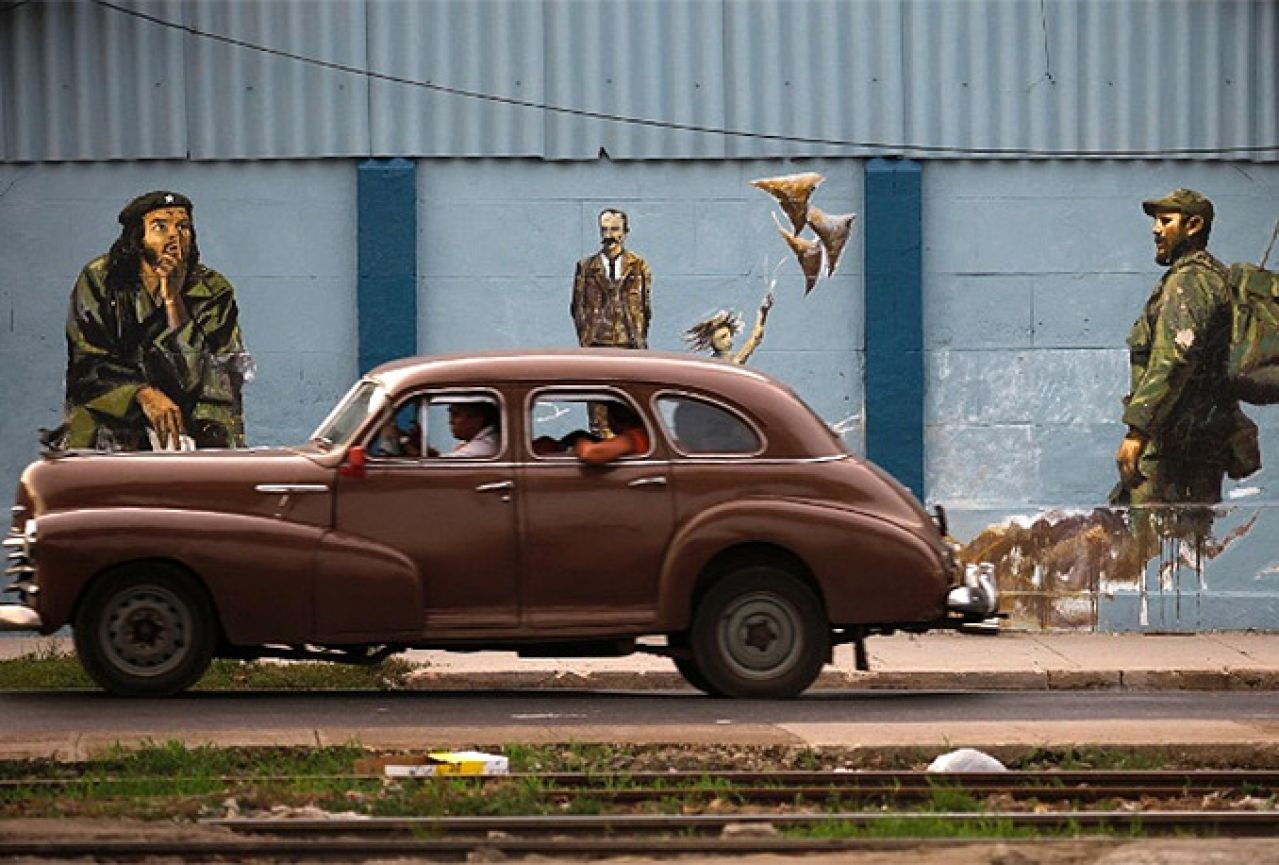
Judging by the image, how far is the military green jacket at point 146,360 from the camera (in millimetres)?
19234

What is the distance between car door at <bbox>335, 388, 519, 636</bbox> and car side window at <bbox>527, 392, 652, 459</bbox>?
7.4 inches

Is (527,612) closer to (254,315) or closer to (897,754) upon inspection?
(897,754)

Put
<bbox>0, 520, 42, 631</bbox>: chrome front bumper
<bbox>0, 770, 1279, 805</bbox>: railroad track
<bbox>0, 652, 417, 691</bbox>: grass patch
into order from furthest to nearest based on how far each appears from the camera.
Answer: <bbox>0, 652, 417, 691</bbox>: grass patch → <bbox>0, 520, 42, 631</bbox>: chrome front bumper → <bbox>0, 770, 1279, 805</bbox>: railroad track

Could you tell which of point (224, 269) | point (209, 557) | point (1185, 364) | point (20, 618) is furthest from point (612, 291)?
point (20, 618)

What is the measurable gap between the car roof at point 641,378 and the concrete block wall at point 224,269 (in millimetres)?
5428

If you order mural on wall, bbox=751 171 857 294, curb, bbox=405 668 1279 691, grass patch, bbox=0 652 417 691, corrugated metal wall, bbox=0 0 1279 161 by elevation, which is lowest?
curb, bbox=405 668 1279 691

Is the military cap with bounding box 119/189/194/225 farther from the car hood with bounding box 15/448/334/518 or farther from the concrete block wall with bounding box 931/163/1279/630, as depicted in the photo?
the car hood with bounding box 15/448/334/518

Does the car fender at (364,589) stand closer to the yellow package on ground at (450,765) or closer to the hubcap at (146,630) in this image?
the hubcap at (146,630)

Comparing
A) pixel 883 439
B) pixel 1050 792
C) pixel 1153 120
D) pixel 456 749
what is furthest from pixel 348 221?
pixel 1050 792

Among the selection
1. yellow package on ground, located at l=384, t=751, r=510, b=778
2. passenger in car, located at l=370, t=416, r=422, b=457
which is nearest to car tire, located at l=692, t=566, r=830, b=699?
passenger in car, located at l=370, t=416, r=422, b=457

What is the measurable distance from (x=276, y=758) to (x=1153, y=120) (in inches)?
414

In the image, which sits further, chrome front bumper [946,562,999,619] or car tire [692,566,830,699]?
chrome front bumper [946,562,999,619]

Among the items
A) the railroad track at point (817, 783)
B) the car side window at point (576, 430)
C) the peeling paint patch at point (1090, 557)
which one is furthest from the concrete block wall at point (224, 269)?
the railroad track at point (817, 783)

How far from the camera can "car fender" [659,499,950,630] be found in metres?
13.4
